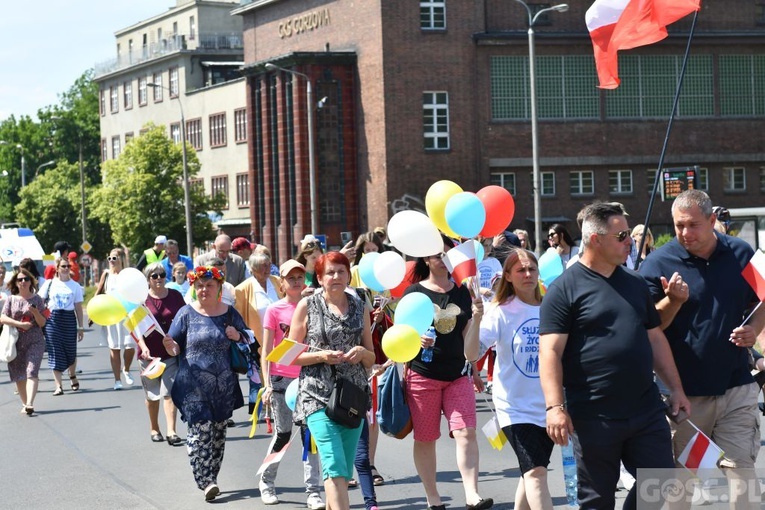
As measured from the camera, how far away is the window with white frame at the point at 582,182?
2409 inches

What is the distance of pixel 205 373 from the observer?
1046 centimetres

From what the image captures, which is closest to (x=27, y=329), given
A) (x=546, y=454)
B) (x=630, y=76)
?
(x=546, y=454)

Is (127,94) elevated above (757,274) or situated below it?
above

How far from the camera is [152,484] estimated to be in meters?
11.2

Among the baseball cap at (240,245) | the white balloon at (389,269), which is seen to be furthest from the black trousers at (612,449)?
the baseball cap at (240,245)

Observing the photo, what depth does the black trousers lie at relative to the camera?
21.3 feet

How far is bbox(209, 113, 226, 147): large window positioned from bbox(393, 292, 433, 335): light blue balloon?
236 feet

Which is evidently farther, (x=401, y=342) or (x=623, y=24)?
(x=623, y=24)

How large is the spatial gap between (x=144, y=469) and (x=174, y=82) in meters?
78.4

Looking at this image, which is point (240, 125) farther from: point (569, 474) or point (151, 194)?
point (569, 474)

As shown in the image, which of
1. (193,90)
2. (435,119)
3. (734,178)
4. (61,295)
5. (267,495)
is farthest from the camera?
(193,90)

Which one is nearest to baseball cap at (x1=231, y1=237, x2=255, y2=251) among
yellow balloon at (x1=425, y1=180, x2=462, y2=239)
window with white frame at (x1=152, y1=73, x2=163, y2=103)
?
yellow balloon at (x1=425, y1=180, x2=462, y2=239)

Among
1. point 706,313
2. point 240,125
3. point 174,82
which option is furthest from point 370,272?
point 174,82

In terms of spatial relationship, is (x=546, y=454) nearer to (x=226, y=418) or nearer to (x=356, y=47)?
(x=226, y=418)
